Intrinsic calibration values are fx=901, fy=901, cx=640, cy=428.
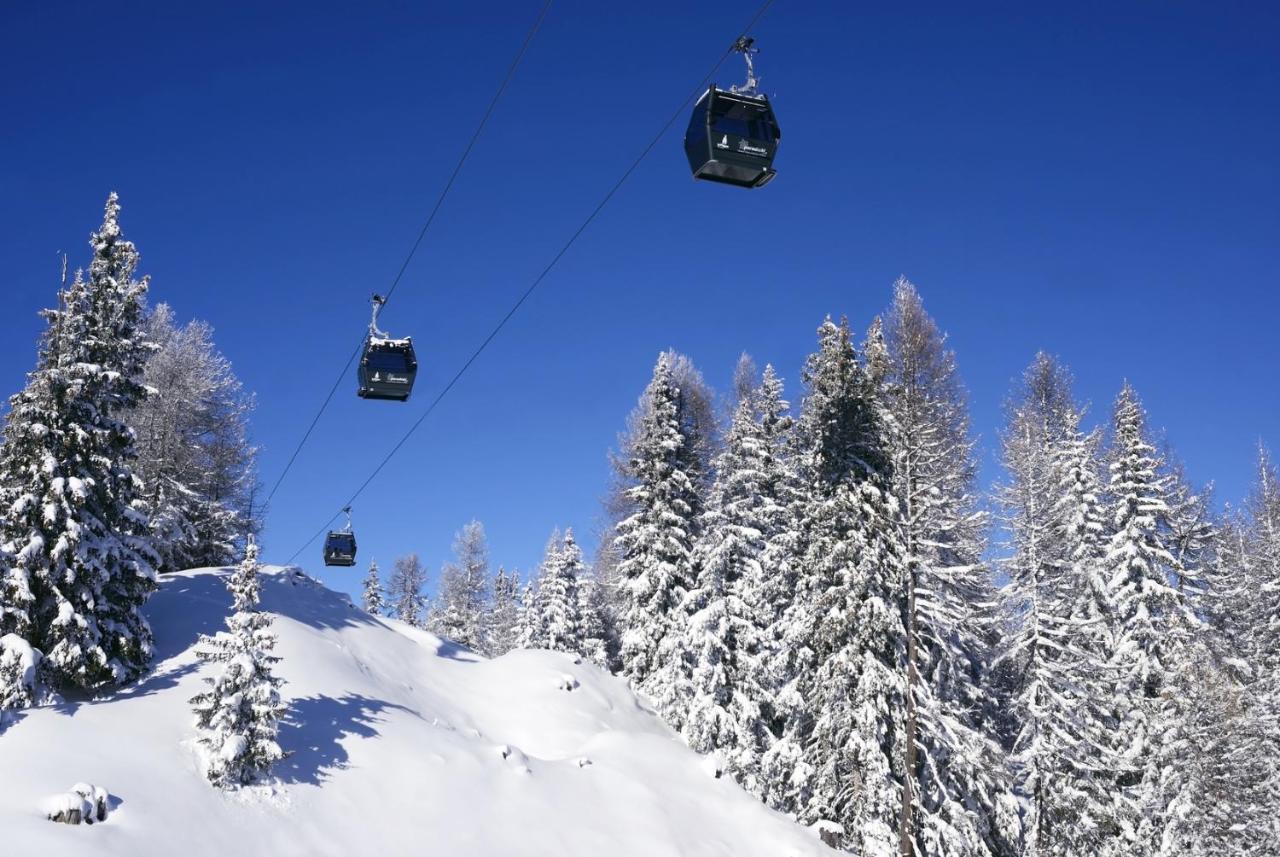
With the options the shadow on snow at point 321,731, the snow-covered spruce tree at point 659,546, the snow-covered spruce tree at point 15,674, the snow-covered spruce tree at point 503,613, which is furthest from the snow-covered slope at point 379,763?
the snow-covered spruce tree at point 503,613

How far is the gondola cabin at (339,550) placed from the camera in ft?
128

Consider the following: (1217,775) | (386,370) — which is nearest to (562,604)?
(386,370)

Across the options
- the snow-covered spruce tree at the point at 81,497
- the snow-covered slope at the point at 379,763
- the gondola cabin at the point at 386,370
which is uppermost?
the gondola cabin at the point at 386,370

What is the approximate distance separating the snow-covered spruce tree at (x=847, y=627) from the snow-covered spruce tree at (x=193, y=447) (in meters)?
22.4

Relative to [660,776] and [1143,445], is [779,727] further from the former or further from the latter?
[1143,445]

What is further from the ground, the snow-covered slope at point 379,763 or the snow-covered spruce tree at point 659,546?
the snow-covered spruce tree at point 659,546

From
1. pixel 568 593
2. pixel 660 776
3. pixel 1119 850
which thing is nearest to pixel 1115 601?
pixel 1119 850

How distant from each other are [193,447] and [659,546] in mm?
19994

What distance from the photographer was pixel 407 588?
259 ft

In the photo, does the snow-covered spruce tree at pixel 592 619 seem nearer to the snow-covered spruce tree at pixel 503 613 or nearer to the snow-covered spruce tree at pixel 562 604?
the snow-covered spruce tree at pixel 562 604

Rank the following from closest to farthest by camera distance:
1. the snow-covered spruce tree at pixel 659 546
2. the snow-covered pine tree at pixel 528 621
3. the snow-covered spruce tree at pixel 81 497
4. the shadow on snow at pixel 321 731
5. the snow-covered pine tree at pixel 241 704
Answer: the snow-covered pine tree at pixel 241 704 < the snow-covered spruce tree at pixel 81 497 < the shadow on snow at pixel 321 731 < the snow-covered spruce tree at pixel 659 546 < the snow-covered pine tree at pixel 528 621

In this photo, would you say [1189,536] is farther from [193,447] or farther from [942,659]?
[193,447]

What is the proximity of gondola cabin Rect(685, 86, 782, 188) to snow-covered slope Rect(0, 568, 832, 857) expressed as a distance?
1439cm

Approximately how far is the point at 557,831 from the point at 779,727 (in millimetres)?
11297
